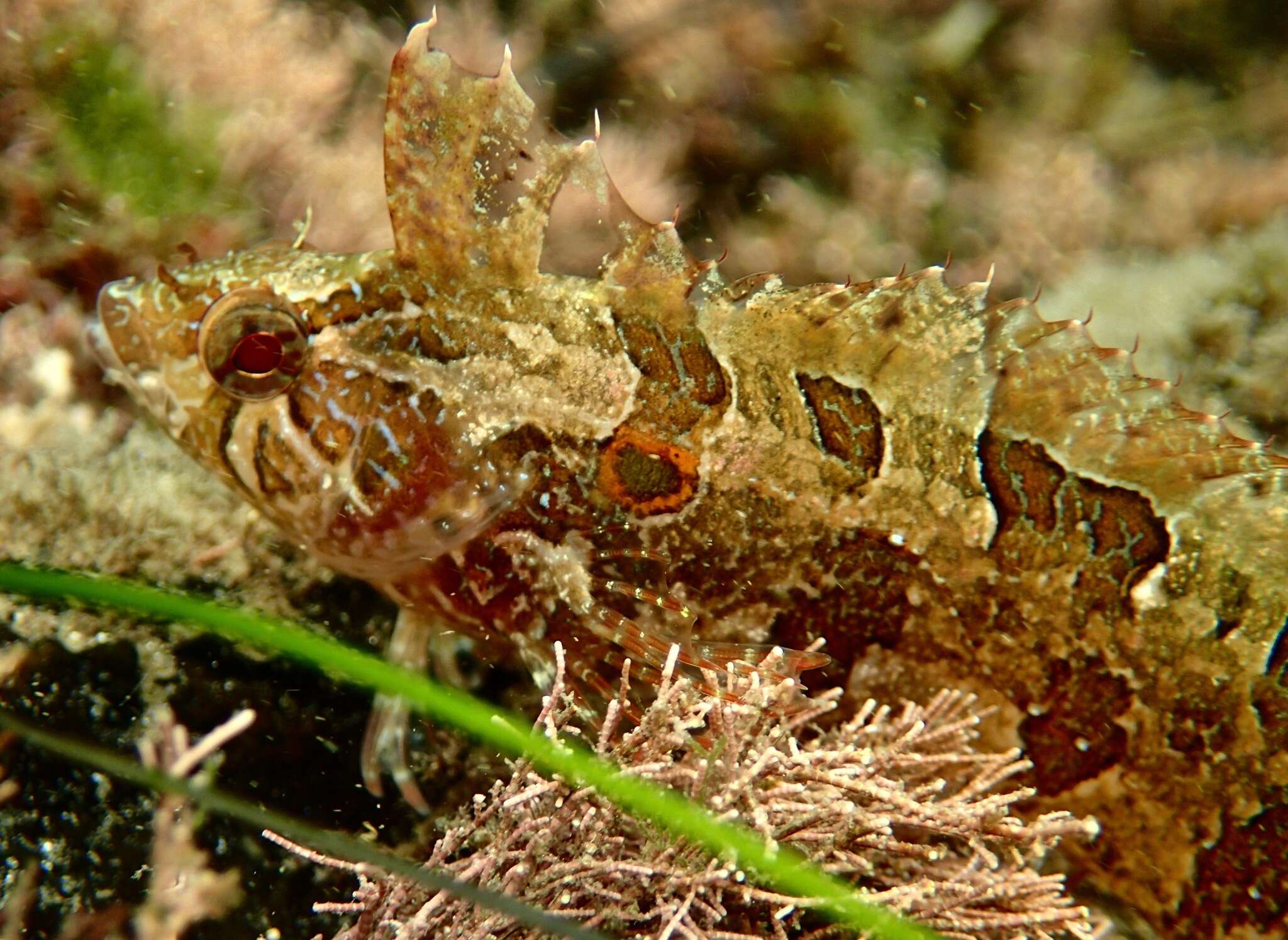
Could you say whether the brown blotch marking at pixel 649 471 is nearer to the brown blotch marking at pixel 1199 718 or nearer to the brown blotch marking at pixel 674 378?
the brown blotch marking at pixel 674 378

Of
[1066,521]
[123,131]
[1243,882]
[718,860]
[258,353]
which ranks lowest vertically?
[718,860]

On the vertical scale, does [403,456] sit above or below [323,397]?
below

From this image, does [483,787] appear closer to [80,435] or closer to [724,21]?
[80,435]

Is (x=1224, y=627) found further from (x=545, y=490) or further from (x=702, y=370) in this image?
(x=545, y=490)

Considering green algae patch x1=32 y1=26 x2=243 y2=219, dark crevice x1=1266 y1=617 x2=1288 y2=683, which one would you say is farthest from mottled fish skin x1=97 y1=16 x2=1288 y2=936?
green algae patch x1=32 y1=26 x2=243 y2=219

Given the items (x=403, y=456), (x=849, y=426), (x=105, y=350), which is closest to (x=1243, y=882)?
(x=849, y=426)

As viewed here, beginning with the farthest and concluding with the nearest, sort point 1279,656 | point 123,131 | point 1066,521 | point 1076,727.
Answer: point 123,131, point 1076,727, point 1066,521, point 1279,656
